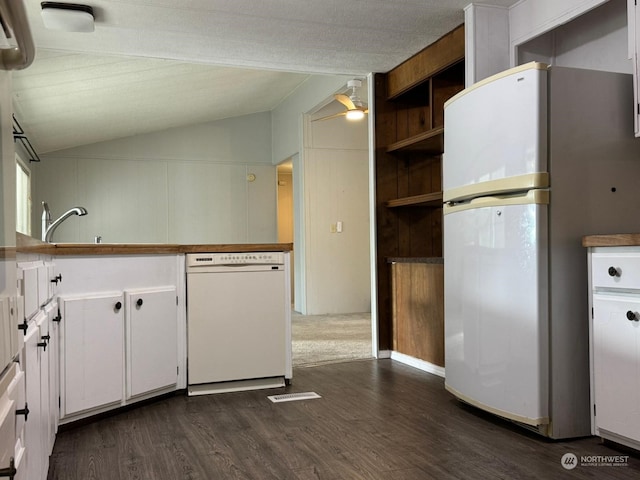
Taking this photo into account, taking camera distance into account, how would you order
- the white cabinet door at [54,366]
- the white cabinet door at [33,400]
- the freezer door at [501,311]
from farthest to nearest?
the freezer door at [501,311], the white cabinet door at [54,366], the white cabinet door at [33,400]

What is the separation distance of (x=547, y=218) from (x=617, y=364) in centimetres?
63

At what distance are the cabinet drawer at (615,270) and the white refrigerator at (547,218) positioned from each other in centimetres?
15

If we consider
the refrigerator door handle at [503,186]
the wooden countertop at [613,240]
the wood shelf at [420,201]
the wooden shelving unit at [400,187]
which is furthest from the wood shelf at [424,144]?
the wooden countertop at [613,240]

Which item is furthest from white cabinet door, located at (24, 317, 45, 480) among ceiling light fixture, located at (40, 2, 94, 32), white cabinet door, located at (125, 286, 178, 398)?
ceiling light fixture, located at (40, 2, 94, 32)

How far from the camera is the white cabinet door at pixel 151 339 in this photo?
9.39ft

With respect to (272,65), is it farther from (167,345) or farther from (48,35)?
(167,345)

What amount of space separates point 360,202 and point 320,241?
0.74 m

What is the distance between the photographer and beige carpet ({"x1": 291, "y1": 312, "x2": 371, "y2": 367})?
4348mm

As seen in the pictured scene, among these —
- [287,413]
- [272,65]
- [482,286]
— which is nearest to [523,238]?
[482,286]

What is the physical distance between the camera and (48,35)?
136 inches

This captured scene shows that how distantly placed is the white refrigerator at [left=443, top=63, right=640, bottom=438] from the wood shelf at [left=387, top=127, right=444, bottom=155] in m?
1.05

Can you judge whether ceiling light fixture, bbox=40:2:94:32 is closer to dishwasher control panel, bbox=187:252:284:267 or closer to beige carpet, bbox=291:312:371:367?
dishwasher control panel, bbox=187:252:284:267

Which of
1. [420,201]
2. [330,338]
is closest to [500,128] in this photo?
[420,201]

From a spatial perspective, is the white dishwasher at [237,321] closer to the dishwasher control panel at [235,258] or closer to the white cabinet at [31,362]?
the dishwasher control panel at [235,258]
